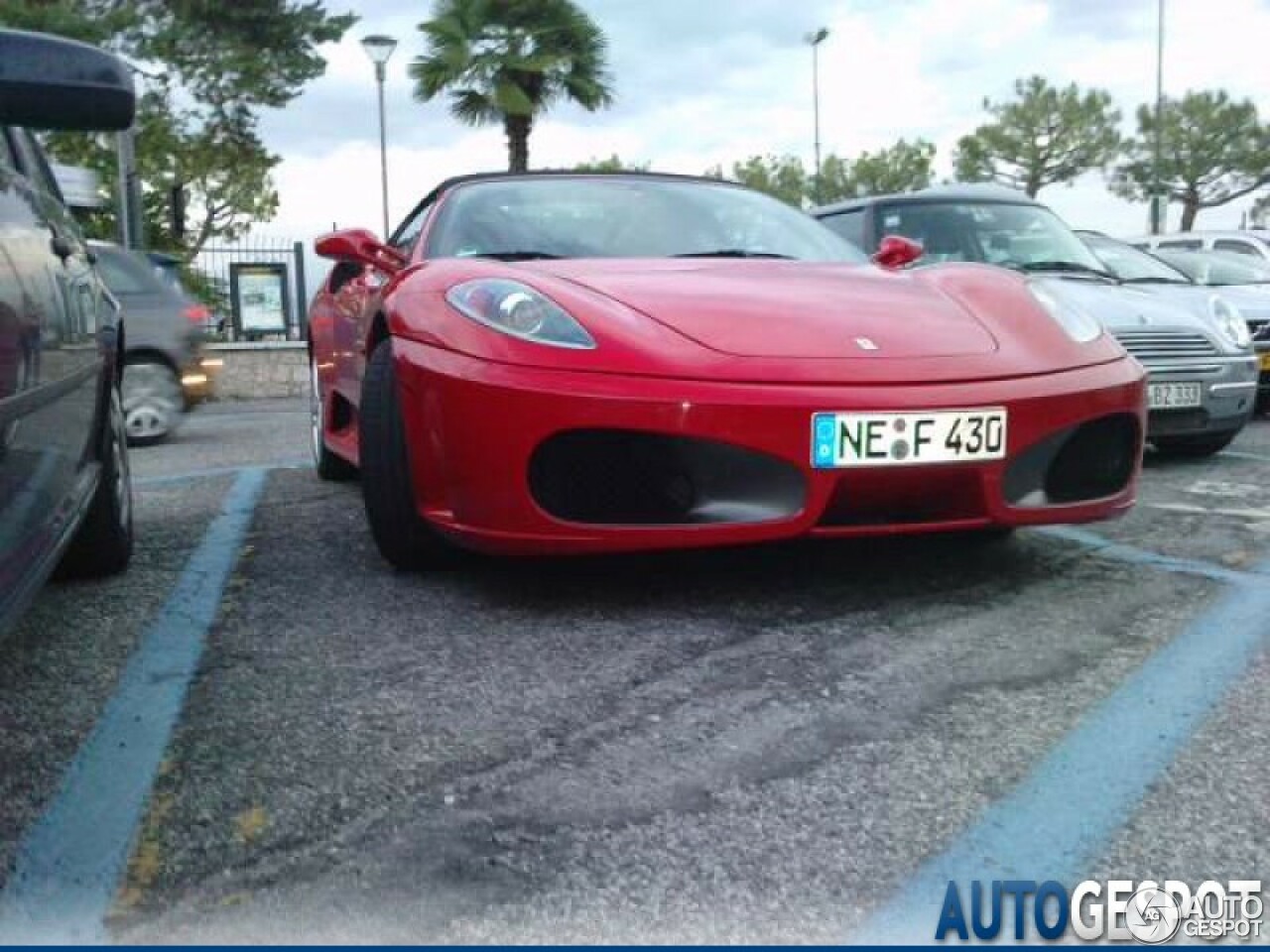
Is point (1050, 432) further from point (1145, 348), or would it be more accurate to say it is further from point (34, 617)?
point (1145, 348)

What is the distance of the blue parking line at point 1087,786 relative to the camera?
1.53 metres

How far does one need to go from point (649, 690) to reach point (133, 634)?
46.3 inches

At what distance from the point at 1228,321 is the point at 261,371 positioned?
10.2 m

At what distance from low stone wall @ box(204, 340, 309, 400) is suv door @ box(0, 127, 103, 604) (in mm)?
10934

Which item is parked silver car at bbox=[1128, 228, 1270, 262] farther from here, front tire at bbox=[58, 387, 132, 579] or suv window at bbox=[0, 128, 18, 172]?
suv window at bbox=[0, 128, 18, 172]

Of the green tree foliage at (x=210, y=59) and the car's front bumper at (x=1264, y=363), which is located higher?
the green tree foliage at (x=210, y=59)

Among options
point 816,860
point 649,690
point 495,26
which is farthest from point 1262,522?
point 495,26

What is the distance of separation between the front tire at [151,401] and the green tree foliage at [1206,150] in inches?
1676

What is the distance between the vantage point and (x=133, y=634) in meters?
2.76

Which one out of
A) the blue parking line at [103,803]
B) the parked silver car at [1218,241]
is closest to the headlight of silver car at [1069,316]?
the blue parking line at [103,803]

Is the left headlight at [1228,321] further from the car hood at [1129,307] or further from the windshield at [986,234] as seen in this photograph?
the windshield at [986,234]

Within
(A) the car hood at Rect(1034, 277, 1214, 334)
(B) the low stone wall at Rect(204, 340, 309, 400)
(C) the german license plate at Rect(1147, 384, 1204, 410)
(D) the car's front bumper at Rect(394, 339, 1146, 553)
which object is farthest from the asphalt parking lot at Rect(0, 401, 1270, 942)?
(B) the low stone wall at Rect(204, 340, 309, 400)

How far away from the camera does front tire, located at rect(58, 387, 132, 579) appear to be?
3252mm

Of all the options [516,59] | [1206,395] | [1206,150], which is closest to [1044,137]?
[1206,150]
